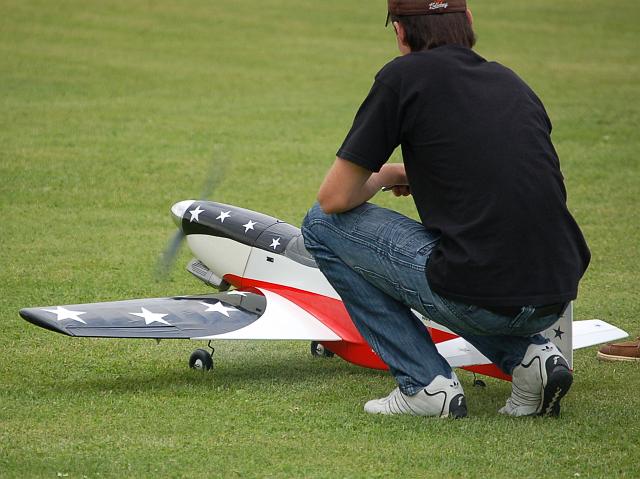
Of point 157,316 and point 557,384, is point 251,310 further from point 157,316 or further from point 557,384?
point 557,384

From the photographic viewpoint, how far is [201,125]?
560 inches

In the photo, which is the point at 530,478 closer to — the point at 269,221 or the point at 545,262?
the point at 545,262

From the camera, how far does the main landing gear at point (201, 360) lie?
548cm

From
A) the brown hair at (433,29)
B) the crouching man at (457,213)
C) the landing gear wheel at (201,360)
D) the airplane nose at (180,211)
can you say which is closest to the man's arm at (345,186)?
the crouching man at (457,213)

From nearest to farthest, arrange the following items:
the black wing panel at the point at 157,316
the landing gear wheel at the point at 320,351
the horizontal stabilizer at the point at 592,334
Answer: the black wing panel at the point at 157,316 → the horizontal stabilizer at the point at 592,334 → the landing gear wheel at the point at 320,351

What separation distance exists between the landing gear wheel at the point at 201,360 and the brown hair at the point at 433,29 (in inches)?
80.0

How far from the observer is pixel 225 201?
397 inches

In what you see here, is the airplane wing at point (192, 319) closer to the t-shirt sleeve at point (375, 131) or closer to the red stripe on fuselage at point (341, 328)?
the red stripe on fuselage at point (341, 328)

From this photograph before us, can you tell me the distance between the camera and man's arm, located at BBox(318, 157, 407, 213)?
435 centimetres

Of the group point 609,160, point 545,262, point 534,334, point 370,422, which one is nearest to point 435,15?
point 545,262

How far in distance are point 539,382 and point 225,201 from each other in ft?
19.6

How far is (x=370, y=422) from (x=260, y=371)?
1130 millimetres

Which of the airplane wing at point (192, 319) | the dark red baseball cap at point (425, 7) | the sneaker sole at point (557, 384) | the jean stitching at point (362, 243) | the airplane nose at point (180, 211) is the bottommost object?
the sneaker sole at point (557, 384)

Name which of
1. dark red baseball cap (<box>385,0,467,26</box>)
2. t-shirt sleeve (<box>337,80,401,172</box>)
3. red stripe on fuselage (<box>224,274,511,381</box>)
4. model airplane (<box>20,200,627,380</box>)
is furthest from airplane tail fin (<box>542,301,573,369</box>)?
dark red baseball cap (<box>385,0,467,26</box>)
